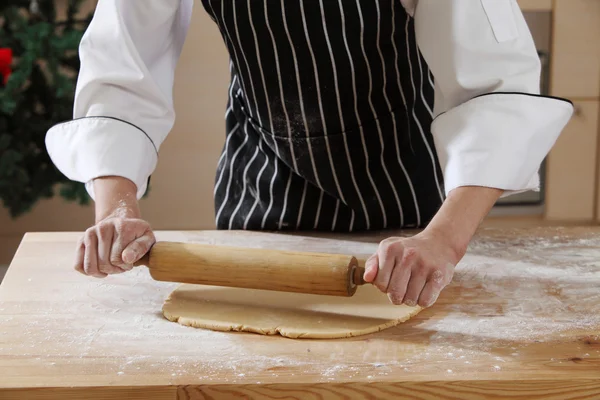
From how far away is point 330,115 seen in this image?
1.18 m

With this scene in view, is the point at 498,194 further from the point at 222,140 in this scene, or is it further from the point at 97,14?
the point at 222,140

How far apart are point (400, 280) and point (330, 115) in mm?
419

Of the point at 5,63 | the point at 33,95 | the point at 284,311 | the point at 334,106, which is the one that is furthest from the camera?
the point at 33,95

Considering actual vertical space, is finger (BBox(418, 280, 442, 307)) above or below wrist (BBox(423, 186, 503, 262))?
below

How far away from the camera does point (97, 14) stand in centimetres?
113

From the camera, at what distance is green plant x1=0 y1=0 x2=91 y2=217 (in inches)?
83.1

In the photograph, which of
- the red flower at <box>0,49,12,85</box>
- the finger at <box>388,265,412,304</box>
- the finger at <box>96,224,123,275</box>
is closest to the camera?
the finger at <box>388,265,412,304</box>

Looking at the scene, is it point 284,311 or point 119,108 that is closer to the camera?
point 284,311

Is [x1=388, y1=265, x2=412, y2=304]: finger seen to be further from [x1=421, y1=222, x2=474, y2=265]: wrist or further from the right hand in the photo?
the right hand

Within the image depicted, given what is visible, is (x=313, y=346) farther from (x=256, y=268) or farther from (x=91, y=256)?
(x=91, y=256)

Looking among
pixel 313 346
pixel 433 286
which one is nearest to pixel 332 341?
pixel 313 346

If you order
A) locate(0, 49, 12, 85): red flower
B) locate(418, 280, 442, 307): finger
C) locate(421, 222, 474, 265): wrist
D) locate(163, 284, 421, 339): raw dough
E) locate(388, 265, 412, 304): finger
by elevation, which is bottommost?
locate(163, 284, 421, 339): raw dough

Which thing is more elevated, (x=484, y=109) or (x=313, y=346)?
(x=484, y=109)

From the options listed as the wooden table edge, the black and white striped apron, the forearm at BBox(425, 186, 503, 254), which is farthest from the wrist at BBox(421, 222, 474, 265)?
the black and white striped apron
